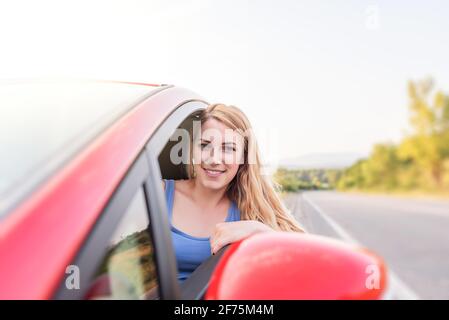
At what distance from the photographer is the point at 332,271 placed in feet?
3.83

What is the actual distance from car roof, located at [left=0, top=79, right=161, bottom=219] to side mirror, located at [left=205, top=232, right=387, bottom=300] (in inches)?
16.0

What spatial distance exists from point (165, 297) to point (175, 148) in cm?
125

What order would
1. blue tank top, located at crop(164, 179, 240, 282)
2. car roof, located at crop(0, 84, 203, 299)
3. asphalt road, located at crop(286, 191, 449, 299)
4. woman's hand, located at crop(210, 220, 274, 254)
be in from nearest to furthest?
car roof, located at crop(0, 84, 203, 299)
woman's hand, located at crop(210, 220, 274, 254)
blue tank top, located at crop(164, 179, 240, 282)
asphalt road, located at crop(286, 191, 449, 299)

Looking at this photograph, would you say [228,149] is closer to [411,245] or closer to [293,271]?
[293,271]

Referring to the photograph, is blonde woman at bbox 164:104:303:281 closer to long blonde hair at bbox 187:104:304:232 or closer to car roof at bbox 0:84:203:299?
long blonde hair at bbox 187:104:304:232

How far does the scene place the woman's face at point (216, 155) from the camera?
244 cm

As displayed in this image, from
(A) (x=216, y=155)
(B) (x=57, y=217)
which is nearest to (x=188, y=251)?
(A) (x=216, y=155)

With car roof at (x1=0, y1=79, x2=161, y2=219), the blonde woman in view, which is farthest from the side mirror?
the blonde woman

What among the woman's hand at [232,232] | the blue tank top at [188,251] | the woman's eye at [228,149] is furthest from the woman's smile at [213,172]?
the woman's hand at [232,232]

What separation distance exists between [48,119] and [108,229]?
46 centimetres

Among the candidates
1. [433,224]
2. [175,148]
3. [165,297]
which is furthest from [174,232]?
[433,224]

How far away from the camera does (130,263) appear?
132 centimetres

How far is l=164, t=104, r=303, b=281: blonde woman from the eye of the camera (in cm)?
241
